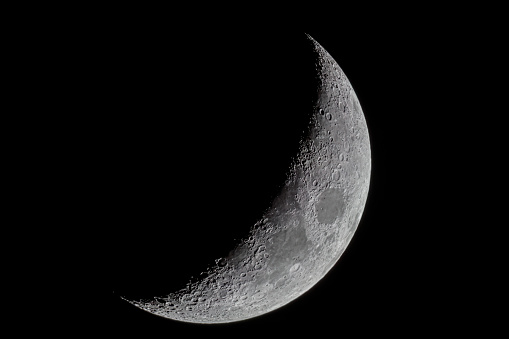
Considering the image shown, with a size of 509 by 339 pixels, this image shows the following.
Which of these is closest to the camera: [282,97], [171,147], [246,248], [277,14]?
[171,147]

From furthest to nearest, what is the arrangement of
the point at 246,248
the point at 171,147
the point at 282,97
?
the point at 246,248
the point at 282,97
the point at 171,147

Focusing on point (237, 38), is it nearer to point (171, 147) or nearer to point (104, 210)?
point (171, 147)

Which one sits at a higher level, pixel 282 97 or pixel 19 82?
pixel 19 82

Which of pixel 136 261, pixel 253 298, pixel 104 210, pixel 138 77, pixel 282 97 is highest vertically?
pixel 138 77

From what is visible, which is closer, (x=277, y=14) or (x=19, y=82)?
(x=19, y=82)

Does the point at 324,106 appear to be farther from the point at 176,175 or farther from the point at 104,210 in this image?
the point at 104,210

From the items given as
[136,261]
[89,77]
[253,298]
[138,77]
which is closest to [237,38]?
[138,77]

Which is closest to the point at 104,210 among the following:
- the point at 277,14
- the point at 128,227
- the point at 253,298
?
the point at 128,227
